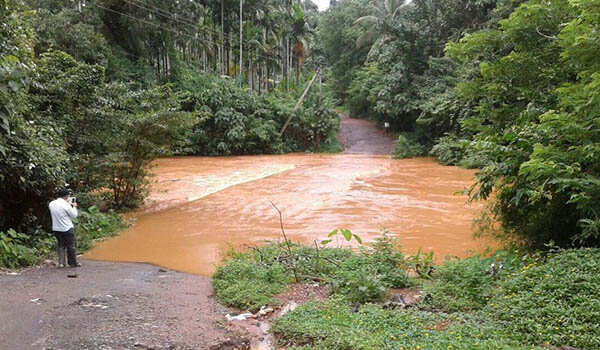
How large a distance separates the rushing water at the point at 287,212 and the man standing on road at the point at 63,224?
1.30 meters

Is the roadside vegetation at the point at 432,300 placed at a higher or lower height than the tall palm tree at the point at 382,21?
lower

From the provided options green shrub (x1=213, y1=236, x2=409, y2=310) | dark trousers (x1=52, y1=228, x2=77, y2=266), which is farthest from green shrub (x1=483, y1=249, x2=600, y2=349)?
dark trousers (x1=52, y1=228, x2=77, y2=266)

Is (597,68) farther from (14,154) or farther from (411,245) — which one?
(14,154)

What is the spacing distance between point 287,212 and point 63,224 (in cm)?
662

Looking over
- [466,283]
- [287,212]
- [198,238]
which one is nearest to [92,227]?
[198,238]

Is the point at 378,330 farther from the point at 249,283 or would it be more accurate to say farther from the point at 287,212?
the point at 287,212

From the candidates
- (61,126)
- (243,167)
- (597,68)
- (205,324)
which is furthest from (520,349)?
(243,167)

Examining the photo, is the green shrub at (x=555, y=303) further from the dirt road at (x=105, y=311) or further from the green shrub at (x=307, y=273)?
the dirt road at (x=105, y=311)

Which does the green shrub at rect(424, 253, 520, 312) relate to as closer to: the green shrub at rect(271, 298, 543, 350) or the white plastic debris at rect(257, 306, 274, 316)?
the green shrub at rect(271, 298, 543, 350)

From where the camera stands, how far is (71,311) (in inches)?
203

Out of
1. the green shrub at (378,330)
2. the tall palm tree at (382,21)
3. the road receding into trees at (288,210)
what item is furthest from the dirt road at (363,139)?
the green shrub at (378,330)

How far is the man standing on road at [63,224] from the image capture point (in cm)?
733

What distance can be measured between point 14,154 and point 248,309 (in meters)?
5.45

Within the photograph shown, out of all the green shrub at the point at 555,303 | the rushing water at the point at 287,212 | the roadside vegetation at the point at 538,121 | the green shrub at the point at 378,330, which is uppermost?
the roadside vegetation at the point at 538,121
